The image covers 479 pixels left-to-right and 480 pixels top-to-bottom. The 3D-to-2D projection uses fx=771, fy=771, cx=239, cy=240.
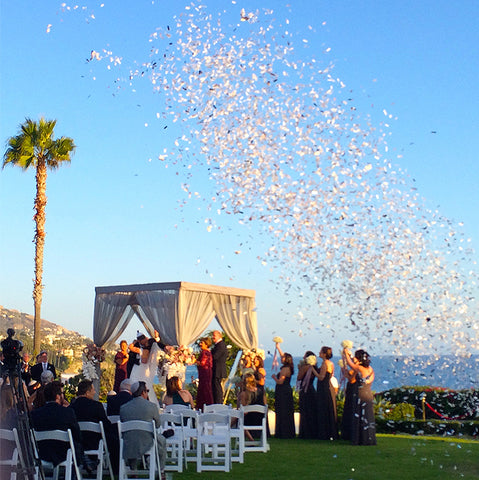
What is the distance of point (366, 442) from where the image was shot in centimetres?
1374

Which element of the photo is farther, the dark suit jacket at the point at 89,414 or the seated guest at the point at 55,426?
the dark suit jacket at the point at 89,414

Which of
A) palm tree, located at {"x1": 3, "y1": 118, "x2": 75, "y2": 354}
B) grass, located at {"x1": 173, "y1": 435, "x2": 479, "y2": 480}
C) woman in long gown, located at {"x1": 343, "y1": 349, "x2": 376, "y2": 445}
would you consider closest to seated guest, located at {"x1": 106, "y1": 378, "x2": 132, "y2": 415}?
grass, located at {"x1": 173, "y1": 435, "x2": 479, "y2": 480}

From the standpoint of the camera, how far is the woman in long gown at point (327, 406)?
14.8 m

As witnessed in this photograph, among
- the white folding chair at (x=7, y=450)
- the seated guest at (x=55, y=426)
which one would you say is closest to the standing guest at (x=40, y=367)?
the seated guest at (x=55, y=426)

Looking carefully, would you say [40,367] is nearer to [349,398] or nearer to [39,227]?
[349,398]

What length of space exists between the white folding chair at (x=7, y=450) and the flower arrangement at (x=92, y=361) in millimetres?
10145

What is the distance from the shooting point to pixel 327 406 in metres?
14.9

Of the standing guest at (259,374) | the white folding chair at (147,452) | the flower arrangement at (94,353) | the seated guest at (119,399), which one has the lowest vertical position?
the white folding chair at (147,452)

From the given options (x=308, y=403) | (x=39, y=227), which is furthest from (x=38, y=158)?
(x=308, y=403)

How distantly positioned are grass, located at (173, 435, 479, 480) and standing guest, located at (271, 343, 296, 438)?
0.52 m

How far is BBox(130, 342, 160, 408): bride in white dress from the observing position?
652 inches

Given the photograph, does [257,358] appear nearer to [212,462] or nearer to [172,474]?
[212,462]

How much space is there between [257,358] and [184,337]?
1.70m

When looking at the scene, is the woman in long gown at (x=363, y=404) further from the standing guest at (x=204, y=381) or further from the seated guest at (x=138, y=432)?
the seated guest at (x=138, y=432)
